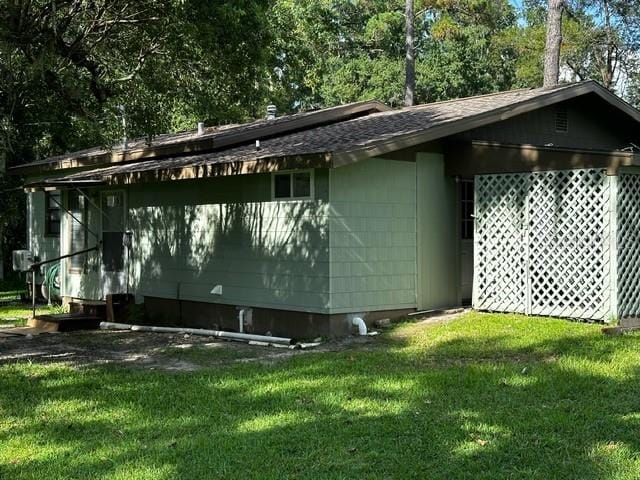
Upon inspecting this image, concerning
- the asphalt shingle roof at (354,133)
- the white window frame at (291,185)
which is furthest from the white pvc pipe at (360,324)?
the asphalt shingle roof at (354,133)

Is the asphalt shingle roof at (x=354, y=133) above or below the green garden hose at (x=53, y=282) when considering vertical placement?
above

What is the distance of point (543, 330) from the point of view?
9.24m

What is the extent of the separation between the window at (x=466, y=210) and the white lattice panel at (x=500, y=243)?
56 centimetres

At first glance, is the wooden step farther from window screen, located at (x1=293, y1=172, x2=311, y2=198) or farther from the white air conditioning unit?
the white air conditioning unit

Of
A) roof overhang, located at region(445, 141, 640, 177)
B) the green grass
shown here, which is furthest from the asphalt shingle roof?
the green grass

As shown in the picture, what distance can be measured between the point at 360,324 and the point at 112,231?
20.6 feet

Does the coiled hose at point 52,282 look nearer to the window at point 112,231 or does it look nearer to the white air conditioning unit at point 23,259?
the white air conditioning unit at point 23,259

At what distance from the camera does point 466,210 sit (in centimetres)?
1166

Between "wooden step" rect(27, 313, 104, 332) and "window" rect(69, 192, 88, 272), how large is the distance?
2541 mm

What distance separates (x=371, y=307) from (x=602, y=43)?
27.2 metres

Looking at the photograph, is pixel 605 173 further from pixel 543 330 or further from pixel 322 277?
pixel 322 277

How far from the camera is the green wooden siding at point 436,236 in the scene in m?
11.0

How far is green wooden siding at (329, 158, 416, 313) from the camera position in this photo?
9945mm

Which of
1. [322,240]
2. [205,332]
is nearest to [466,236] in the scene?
[322,240]
